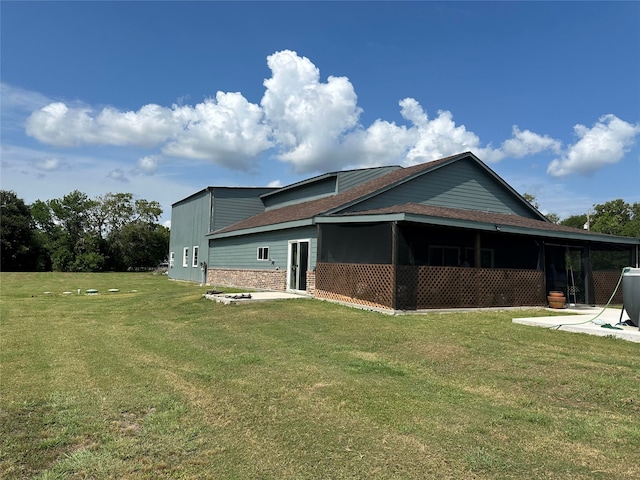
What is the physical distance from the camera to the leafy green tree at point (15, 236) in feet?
144

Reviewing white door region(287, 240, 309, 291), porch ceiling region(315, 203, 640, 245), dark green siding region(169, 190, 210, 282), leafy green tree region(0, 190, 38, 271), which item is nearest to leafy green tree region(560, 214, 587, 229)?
porch ceiling region(315, 203, 640, 245)

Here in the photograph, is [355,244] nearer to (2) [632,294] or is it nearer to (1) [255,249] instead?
(1) [255,249]

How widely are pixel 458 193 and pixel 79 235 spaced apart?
4787 cm

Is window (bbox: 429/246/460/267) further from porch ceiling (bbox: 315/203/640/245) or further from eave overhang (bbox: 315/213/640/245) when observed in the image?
eave overhang (bbox: 315/213/640/245)

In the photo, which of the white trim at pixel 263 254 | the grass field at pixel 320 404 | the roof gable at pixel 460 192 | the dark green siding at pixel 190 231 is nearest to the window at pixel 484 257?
the roof gable at pixel 460 192

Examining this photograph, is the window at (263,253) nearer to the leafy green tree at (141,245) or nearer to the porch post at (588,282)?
the porch post at (588,282)

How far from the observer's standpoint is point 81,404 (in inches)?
179

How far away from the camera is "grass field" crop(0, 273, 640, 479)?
3.27 metres

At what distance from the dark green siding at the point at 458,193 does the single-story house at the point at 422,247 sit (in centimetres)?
4

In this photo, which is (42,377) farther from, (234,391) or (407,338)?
(407,338)

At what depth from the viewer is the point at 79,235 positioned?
2040 inches

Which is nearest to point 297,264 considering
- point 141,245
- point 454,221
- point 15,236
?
point 454,221

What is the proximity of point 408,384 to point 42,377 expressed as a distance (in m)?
4.59

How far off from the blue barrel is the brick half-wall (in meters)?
10.8
